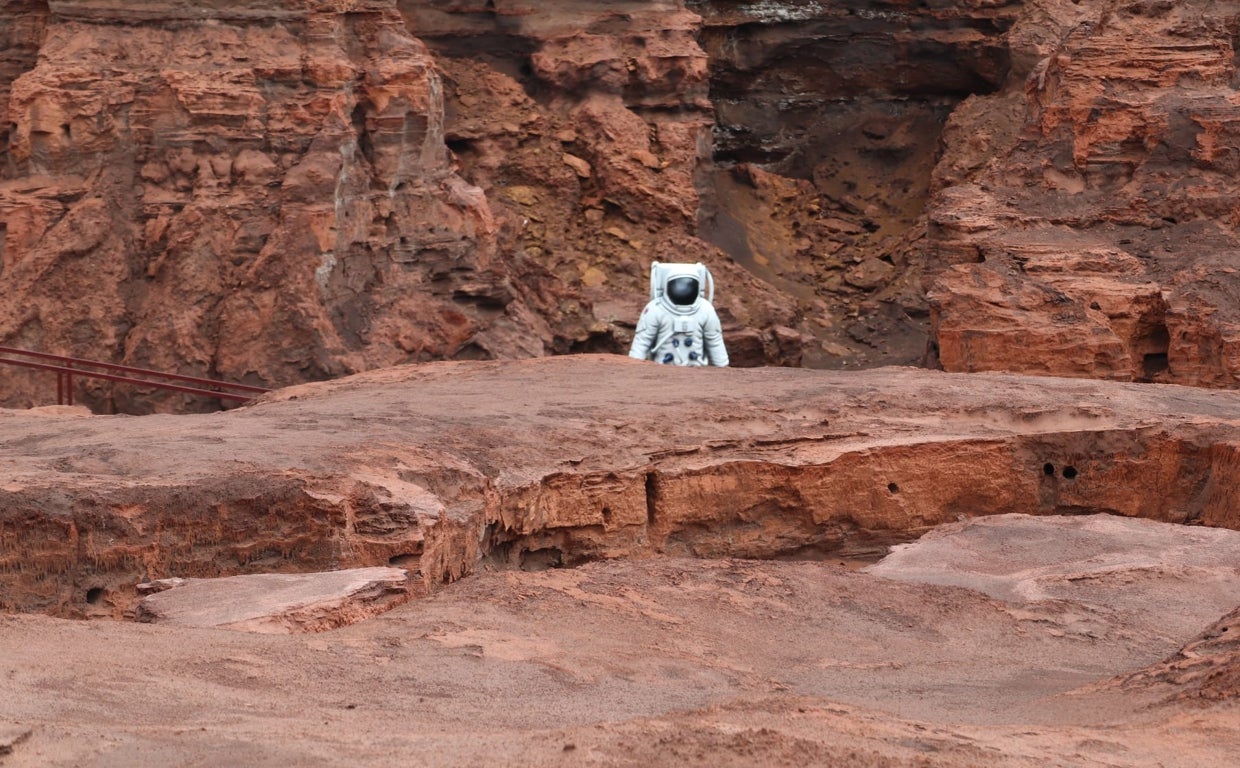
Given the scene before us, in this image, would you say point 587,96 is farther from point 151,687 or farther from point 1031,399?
point 151,687

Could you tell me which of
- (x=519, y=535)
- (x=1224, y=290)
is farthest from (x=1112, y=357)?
(x=519, y=535)

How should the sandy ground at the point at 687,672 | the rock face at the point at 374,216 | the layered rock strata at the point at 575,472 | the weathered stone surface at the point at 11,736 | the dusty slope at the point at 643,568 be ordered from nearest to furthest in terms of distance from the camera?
the weathered stone surface at the point at 11,736, the sandy ground at the point at 687,672, the dusty slope at the point at 643,568, the layered rock strata at the point at 575,472, the rock face at the point at 374,216

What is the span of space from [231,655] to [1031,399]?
5618 millimetres

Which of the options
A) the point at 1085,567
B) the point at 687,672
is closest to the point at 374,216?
the point at 1085,567

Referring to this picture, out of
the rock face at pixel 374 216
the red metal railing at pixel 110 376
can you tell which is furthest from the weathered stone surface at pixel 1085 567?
the rock face at pixel 374 216

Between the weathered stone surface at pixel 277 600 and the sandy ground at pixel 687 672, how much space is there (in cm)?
15

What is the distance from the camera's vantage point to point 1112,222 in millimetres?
15531

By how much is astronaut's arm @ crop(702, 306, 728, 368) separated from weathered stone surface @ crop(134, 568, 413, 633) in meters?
5.86

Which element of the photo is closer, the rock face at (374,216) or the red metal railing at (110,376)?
the red metal railing at (110,376)

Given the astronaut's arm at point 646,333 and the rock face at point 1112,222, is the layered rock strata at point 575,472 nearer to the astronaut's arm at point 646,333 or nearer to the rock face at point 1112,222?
the astronaut's arm at point 646,333

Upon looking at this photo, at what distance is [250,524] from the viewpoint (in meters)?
7.27

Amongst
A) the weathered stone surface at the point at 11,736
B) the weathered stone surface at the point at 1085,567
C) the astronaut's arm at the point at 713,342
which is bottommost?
the weathered stone surface at the point at 1085,567

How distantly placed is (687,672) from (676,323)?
6.55 metres

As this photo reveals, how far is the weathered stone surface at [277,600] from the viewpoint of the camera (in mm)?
6031
